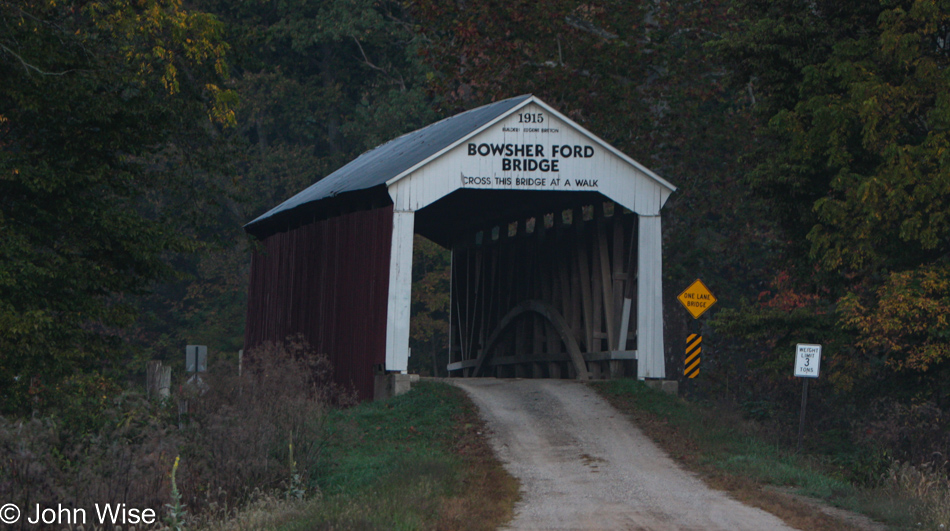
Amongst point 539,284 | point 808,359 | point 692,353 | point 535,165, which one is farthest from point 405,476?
point 539,284

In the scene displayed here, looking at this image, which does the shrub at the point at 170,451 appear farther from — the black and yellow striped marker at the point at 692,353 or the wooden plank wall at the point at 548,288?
the black and yellow striped marker at the point at 692,353

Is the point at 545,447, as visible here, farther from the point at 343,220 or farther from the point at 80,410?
the point at 343,220

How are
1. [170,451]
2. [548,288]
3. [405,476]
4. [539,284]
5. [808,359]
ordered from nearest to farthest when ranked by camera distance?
[170,451] < [405,476] < [808,359] < [548,288] < [539,284]

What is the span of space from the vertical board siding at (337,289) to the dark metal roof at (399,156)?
56 cm

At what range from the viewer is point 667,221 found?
2894 centimetres

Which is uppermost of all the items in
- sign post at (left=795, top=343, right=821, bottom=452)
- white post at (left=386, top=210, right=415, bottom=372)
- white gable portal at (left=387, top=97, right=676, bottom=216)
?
white gable portal at (left=387, top=97, right=676, bottom=216)

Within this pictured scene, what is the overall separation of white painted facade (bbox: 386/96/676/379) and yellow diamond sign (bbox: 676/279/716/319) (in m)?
0.50

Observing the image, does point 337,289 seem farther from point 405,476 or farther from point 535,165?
point 405,476

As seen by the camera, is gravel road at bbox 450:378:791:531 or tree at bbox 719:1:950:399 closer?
gravel road at bbox 450:378:791:531

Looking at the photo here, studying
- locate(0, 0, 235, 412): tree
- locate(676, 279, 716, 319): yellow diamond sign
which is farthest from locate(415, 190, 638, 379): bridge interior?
locate(0, 0, 235, 412): tree

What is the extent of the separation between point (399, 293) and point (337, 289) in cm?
309

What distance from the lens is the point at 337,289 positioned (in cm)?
2205

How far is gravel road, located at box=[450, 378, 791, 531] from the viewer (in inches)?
428

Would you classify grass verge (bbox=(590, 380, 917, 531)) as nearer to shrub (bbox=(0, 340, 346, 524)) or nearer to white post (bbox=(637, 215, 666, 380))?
white post (bbox=(637, 215, 666, 380))
